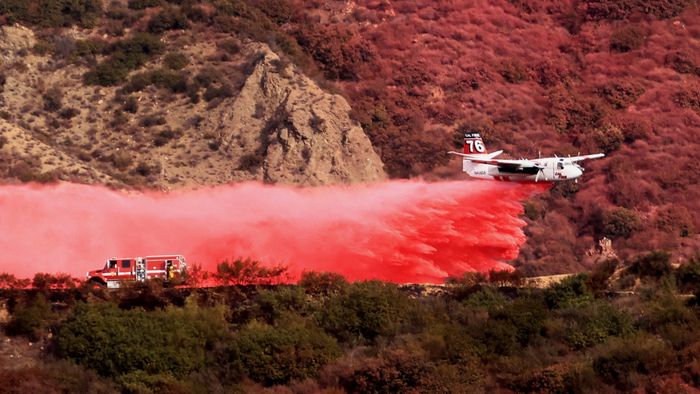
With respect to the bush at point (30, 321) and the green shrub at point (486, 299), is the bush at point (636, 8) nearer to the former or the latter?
the green shrub at point (486, 299)

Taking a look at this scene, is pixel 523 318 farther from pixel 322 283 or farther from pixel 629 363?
pixel 322 283

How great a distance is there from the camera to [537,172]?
4582 inches

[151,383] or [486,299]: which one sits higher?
[486,299]

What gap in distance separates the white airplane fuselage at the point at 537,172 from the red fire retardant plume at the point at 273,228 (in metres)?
2.42

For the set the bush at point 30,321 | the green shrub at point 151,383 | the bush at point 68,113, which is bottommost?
the green shrub at point 151,383

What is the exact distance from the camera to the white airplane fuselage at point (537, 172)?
116125 mm

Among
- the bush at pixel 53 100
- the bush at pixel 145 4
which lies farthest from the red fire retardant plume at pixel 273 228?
the bush at pixel 145 4

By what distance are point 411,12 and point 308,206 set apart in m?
26.7

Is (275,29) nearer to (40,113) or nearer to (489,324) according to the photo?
(40,113)

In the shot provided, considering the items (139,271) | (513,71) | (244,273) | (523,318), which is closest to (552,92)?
(513,71)

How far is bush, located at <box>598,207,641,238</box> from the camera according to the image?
12481cm

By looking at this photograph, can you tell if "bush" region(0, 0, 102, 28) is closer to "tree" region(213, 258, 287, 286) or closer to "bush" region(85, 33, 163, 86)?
"bush" region(85, 33, 163, 86)

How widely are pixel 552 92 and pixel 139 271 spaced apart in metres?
36.8

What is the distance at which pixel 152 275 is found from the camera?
351ft
